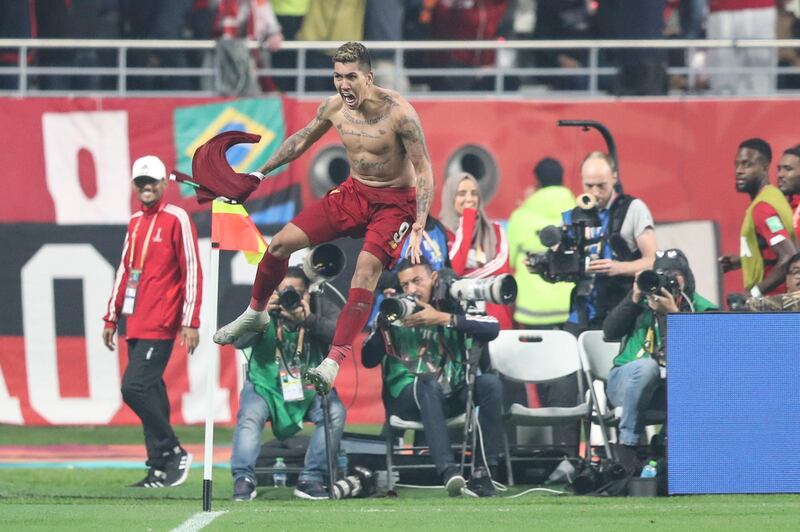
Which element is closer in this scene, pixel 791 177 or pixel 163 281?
pixel 163 281

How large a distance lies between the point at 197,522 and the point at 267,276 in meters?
1.77

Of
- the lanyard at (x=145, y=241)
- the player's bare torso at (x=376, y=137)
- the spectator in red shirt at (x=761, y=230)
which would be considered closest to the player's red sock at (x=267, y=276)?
the player's bare torso at (x=376, y=137)

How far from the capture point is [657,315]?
1107 centimetres

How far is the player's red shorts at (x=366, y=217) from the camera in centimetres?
1002

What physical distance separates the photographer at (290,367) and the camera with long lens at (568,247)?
1560 mm

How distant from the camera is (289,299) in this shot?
11.0 m

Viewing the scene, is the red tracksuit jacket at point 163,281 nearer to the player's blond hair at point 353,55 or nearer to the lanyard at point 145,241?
the lanyard at point 145,241

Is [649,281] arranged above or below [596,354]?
above

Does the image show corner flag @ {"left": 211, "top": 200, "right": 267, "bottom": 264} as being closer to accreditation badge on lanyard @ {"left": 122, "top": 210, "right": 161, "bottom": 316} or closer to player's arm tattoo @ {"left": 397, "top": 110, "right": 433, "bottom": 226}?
player's arm tattoo @ {"left": 397, "top": 110, "right": 433, "bottom": 226}

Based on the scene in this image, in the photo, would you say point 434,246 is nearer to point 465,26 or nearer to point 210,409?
point 210,409

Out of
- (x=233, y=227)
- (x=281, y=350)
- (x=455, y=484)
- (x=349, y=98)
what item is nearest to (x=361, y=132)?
(x=349, y=98)

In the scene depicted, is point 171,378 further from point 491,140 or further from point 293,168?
point 491,140

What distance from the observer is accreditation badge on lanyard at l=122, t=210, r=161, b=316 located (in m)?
12.2

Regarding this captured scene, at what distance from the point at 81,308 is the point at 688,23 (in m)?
6.72
